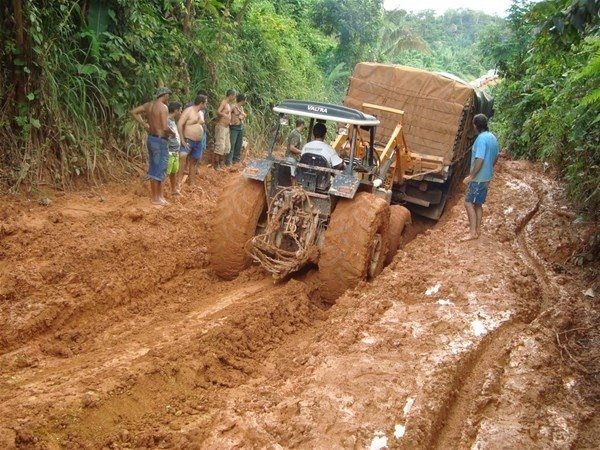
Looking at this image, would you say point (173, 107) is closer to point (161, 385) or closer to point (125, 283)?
point (125, 283)

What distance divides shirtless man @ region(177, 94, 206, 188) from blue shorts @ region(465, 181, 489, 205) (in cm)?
430

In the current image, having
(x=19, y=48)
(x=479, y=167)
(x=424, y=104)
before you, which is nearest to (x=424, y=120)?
(x=424, y=104)

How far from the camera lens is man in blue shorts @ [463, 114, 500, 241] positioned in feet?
27.6

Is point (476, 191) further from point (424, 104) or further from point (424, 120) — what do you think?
point (424, 104)

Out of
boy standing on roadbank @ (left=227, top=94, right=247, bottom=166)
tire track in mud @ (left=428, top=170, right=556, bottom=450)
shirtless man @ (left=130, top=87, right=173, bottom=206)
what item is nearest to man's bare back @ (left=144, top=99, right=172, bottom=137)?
shirtless man @ (left=130, top=87, right=173, bottom=206)

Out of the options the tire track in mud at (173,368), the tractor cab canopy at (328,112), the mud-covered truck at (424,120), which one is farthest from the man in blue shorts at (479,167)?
the tire track in mud at (173,368)

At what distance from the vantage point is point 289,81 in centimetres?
1723

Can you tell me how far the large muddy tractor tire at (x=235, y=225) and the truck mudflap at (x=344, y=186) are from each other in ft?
2.85

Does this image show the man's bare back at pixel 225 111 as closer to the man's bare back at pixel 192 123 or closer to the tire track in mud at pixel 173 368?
the man's bare back at pixel 192 123

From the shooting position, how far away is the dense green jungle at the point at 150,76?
310 inches

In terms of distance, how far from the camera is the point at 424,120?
440 inches

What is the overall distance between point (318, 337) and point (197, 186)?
18.7 ft

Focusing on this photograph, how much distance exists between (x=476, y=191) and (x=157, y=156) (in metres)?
4.33

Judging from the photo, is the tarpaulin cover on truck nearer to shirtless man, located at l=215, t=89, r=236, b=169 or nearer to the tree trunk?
shirtless man, located at l=215, t=89, r=236, b=169
